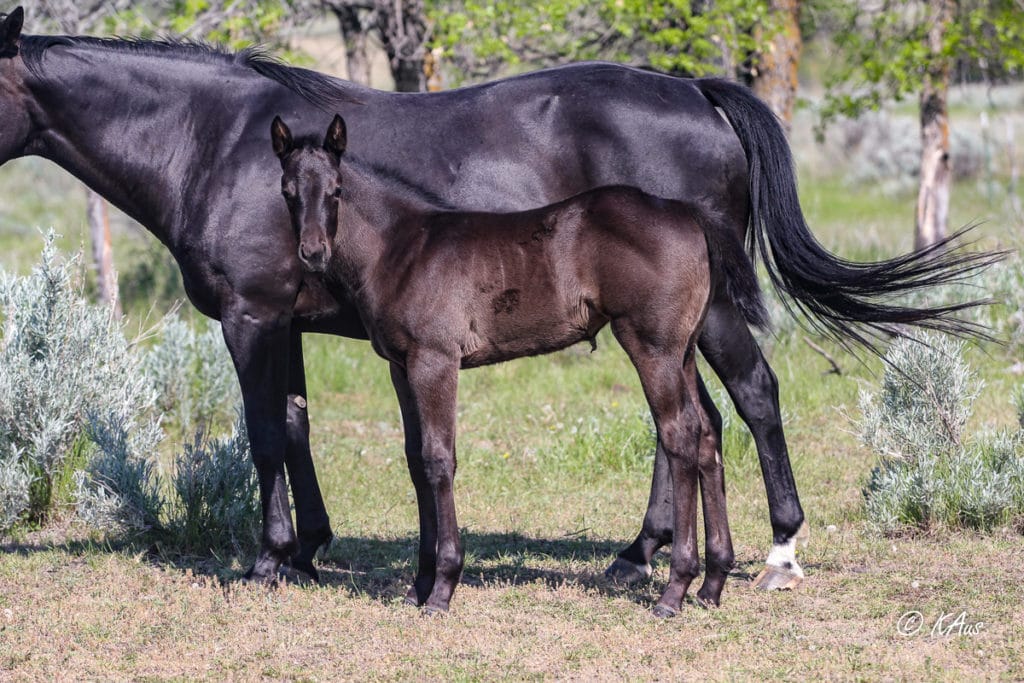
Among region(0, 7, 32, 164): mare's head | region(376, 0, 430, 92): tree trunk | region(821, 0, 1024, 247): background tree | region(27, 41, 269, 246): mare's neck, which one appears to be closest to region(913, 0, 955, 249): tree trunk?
region(821, 0, 1024, 247): background tree

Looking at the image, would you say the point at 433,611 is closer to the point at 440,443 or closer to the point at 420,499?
the point at 420,499

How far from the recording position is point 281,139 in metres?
4.83

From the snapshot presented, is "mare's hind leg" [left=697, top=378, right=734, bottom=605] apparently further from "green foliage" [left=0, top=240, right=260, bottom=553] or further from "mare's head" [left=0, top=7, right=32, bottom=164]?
"mare's head" [left=0, top=7, right=32, bottom=164]

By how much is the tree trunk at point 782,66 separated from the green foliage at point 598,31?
0.18m

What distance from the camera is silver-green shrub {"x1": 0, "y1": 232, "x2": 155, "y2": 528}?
653cm

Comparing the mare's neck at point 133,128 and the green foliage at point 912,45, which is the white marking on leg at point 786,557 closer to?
the mare's neck at point 133,128

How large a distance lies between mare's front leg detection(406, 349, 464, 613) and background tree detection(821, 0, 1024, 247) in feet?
25.0

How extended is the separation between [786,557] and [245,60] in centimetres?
348

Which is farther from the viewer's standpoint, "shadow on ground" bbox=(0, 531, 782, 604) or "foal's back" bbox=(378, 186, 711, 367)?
"shadow on ground" bbox=(0, 531, 782, 604)

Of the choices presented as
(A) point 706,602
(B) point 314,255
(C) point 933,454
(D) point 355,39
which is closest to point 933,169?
(D) point 355,39

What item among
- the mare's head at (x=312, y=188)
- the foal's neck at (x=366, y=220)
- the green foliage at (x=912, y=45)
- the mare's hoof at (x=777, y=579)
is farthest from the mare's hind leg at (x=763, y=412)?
the green foliage at (x=912, y=45)

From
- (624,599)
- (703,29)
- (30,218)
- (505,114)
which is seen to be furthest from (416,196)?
(30,218)

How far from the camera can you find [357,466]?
791cm

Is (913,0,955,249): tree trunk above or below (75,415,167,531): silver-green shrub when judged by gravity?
above
